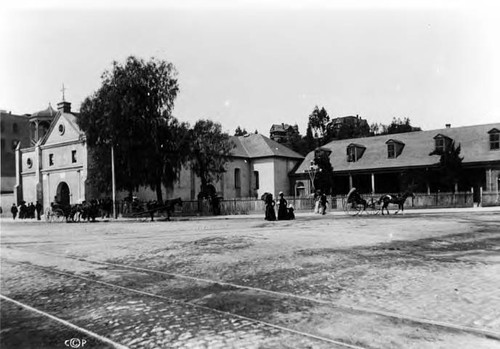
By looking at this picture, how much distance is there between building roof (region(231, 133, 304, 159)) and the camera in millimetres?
56094

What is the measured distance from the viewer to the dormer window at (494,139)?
41.4 m

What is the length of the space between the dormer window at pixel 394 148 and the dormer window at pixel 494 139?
28.2 ft

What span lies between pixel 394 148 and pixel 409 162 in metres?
3.13

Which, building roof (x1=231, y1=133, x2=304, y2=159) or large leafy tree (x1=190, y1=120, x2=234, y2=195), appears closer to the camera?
large leafy tree (x1=190, y1=120, x2=234, y2=195)

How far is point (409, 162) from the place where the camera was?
4528cm

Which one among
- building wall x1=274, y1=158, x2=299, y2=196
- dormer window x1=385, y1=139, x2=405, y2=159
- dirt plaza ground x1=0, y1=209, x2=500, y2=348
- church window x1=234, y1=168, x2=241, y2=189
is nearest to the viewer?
dirt plaza ground x1=0, y1=209, x2=500, y2=348

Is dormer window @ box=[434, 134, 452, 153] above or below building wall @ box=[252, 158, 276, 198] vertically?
above

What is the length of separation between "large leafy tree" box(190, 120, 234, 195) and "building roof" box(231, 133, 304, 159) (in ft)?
32.0

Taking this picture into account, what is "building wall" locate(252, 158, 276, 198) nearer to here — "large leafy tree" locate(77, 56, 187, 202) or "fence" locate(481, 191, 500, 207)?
"large leafy tree" locate(77, 56, 187, 202)

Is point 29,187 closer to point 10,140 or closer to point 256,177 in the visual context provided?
point 10,140

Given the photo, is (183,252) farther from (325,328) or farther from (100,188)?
(100,188)

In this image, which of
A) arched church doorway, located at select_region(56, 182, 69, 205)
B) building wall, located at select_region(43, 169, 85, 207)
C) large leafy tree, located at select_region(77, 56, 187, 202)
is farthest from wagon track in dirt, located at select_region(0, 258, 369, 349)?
arched church doorway, located at select_region(56, 182, 69, 205)

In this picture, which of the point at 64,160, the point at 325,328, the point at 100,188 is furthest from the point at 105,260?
the point at 64,160

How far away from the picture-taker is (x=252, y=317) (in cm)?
563
